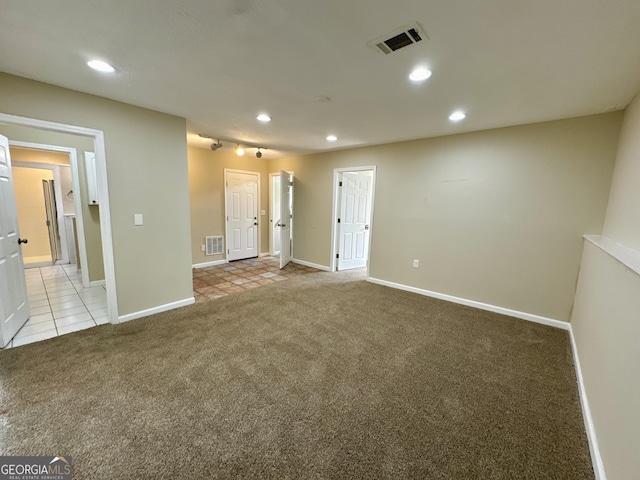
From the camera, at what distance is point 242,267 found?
17.9 ft

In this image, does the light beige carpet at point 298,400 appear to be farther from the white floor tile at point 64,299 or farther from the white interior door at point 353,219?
the white interior door at point 353,219

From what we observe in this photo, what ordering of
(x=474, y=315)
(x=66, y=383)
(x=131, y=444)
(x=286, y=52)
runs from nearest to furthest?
(x=131, y=444) → (x=286, y=52) → (x=66, y=383) → (x=474, y=315)

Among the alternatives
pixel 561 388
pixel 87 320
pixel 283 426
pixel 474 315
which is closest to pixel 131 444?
pixel 283 426

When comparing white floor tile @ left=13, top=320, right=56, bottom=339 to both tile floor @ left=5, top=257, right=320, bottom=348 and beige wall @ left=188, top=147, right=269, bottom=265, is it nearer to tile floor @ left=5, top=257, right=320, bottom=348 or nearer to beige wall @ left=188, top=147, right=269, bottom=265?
tile floor @ left=5, top=257, right=320, bottom=348

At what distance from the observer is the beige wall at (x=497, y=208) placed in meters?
2.79

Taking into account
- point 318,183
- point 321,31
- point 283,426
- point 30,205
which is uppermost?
point 321,31

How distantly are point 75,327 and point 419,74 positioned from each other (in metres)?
4.19

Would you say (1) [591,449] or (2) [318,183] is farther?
(2) [318,183]

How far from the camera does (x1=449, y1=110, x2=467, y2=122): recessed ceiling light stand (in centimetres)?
270

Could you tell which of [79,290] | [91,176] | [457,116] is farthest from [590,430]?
[91,176]

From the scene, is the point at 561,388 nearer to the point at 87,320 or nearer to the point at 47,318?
the point at 87,320

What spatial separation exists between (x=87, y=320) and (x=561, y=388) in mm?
4722

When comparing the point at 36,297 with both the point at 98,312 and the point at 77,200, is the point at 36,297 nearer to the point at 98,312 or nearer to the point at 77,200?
the point at 98,312

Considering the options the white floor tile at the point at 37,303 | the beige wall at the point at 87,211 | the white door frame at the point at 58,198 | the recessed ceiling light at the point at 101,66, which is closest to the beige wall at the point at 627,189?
the recessed ceiling light at the point at 101,66
